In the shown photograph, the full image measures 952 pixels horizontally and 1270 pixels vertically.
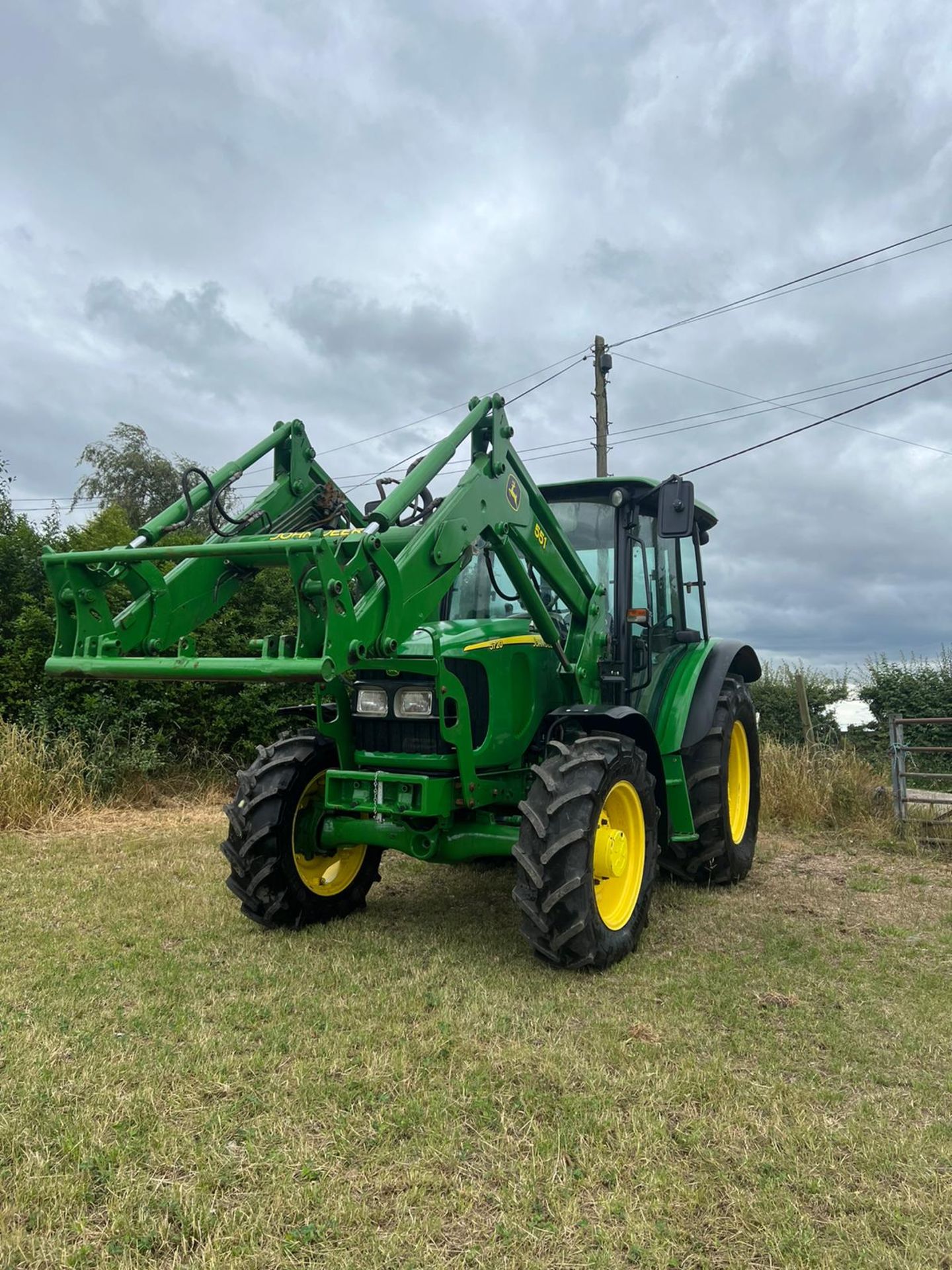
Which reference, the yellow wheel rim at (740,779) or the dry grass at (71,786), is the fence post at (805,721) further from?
the dry grass at (71,786)

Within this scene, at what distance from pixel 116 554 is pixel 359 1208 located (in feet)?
9.49

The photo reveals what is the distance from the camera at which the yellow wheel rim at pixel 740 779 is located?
7090 mm

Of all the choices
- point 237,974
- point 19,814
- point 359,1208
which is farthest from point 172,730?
point 359,1208

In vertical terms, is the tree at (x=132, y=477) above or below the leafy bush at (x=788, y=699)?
above

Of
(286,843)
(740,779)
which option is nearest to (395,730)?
(286,843)

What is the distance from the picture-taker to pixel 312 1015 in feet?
12.5

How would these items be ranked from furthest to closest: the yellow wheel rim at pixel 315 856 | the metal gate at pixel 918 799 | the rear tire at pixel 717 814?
the metal gate at pixel 918 799
the rear tire at pixel 717 814
the yellow wheel rim at pixel 315 856

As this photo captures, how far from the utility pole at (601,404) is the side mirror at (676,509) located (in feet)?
36.6

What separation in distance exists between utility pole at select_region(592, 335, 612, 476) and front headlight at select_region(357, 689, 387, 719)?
11.8 m

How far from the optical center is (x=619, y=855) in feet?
15.3

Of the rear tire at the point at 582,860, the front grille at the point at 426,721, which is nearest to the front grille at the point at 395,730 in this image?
the front grille at the point at 426,721

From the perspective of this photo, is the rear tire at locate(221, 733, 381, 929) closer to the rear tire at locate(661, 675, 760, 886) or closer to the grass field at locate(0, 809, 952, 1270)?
the grass field at locate(0, 809, 952, 1270)

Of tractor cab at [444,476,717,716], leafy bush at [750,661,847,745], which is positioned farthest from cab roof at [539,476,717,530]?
leafy bush at [750,661,847,745]

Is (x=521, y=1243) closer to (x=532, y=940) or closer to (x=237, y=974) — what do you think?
(x=532, y=940)
